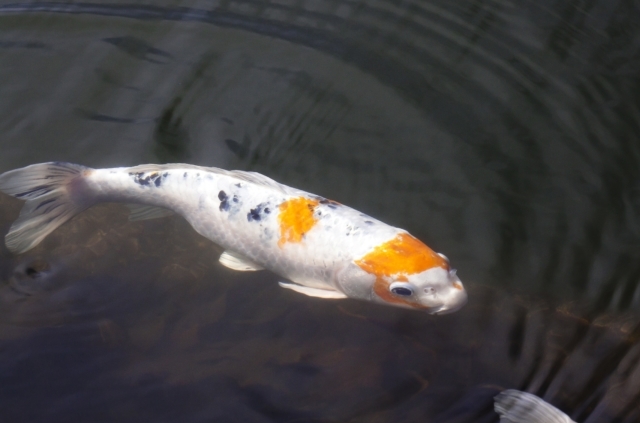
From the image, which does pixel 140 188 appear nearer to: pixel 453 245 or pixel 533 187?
pixel 453 245

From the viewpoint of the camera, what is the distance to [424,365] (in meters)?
4.12

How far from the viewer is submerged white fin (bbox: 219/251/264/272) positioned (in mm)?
4199

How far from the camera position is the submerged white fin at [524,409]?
3619 millimetres

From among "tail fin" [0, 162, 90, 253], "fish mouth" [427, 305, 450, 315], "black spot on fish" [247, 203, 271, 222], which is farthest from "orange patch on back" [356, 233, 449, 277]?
"tail fin" [0, 162, 90, 253]

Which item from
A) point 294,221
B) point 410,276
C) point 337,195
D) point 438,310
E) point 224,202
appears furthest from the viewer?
point 337,195

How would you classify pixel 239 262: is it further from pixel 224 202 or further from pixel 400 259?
pixel 400 259

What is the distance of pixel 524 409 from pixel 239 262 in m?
1.90

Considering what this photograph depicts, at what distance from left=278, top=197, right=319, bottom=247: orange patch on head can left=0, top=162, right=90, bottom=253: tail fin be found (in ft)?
4.60

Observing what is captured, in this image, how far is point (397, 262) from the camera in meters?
3.74

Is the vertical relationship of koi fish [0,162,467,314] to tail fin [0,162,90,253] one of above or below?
above

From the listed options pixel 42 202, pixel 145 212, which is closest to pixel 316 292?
pixel 145 212

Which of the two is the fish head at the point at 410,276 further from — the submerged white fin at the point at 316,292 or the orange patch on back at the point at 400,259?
the submerged white fin at the point at 316,292

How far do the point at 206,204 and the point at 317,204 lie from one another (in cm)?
71

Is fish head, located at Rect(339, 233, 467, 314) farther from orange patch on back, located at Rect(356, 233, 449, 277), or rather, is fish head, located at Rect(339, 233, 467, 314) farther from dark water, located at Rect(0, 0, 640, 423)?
dark water, located at Rect(0, 0, 640, 423)
